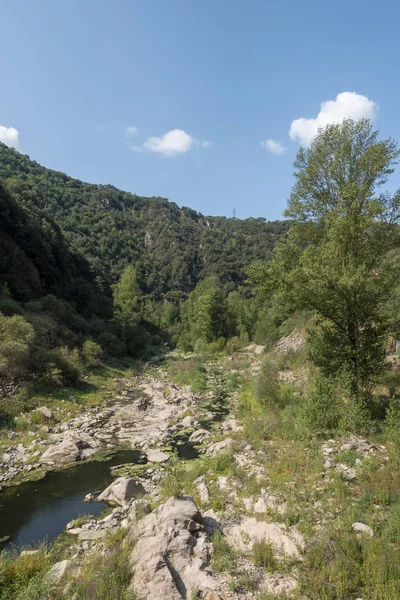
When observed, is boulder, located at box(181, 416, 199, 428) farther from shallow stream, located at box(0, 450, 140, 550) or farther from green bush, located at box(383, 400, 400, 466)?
green bush, located at box(383, 400, 400, 466)

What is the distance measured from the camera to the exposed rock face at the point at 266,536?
732 cm

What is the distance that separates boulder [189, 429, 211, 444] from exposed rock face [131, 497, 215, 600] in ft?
25.1

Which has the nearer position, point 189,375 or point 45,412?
point 45,412

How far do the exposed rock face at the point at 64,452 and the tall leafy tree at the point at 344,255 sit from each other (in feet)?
36.1

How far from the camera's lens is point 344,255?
14.2 m

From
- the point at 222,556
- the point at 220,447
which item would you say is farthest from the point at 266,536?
the point at 220,447

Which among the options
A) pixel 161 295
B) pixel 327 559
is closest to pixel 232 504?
pixel 327 559

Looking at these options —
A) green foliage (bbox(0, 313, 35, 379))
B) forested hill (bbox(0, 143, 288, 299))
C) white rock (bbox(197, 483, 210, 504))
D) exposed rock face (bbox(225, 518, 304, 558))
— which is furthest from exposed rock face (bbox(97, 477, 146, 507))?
forested hill (bbox(0, 143, 288, 299))

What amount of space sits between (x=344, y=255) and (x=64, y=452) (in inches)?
574

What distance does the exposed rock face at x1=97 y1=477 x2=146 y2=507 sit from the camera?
10.6 metres

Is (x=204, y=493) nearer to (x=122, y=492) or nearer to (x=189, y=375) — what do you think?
(x=122, y=492)

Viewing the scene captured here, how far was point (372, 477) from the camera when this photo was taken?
30.2 ft

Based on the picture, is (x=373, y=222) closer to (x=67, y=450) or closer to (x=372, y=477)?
(x=372, y=477)

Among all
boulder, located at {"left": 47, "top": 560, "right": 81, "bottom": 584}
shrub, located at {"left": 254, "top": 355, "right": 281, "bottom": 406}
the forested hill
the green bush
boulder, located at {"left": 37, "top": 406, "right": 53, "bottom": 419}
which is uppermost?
the forested hill
